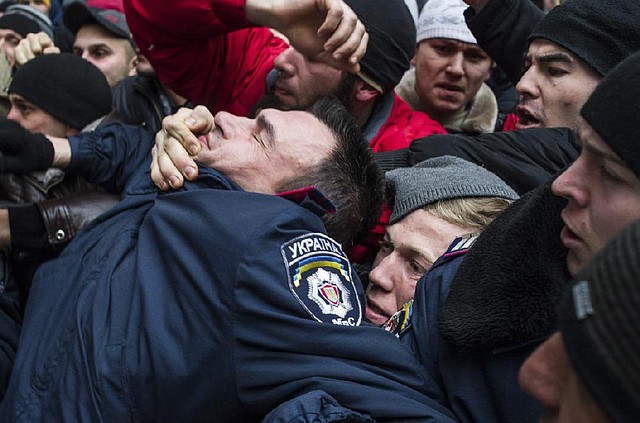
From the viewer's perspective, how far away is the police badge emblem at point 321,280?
1.61 m

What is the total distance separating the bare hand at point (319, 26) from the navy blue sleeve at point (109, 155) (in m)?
0.62

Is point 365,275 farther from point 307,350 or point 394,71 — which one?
point 394,71

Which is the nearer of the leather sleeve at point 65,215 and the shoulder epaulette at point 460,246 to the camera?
the shoulder epaulette at point 460,246

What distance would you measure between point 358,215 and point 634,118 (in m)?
0.95

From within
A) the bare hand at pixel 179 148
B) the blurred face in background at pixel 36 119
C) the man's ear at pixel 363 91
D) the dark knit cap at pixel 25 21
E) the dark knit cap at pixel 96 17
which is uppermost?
the bare hand at pixel 179 148

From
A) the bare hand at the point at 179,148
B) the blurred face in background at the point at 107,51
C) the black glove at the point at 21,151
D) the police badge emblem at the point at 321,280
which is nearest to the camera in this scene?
the police badge emblem at the point at 321,280

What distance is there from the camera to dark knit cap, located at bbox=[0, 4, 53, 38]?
5137mm

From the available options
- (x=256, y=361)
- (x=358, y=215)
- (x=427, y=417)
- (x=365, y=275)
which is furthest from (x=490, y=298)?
(x=365, y=275)

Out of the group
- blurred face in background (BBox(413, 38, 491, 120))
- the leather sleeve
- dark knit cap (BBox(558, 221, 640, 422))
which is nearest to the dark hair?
the leather sleeve

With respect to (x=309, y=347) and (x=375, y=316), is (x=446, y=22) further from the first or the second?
(x=309, y=347)

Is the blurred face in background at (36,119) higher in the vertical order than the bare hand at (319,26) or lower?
lower

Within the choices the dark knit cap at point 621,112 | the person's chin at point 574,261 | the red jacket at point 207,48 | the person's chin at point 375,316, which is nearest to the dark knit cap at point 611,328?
the dark knit cap at point 621,112

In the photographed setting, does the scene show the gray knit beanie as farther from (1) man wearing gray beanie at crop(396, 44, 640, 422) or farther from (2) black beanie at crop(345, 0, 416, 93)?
(2) black beanie at crop(345, 0, 416, 93)

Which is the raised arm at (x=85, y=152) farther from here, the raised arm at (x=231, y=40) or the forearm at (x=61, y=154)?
the raised arm at (x=231, y=40)
